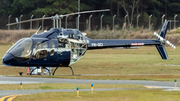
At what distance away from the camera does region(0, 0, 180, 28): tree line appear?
87.1m

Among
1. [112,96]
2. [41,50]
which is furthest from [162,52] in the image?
[112,96]

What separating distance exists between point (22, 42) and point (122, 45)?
8.57 metres

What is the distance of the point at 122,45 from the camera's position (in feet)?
98.9

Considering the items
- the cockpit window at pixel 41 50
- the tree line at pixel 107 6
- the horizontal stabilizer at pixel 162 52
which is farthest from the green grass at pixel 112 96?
the tree line at pixel 107 6

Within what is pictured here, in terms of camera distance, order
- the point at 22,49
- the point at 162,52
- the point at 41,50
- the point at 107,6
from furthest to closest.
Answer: the point at 107,6, the point at 162,52, the point at 41,50, the point at 22,49

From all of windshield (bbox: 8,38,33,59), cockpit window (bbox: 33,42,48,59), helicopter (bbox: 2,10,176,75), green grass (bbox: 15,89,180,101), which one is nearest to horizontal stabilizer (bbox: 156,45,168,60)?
helicopter (bbox: 2,10,176,75)

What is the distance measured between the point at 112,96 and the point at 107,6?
82.4 metres

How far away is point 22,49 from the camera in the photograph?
25.2m

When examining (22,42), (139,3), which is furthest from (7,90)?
(139,3)

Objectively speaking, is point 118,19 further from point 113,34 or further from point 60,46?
point 60,46

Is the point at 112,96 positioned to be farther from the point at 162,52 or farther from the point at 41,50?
the point at 162,52

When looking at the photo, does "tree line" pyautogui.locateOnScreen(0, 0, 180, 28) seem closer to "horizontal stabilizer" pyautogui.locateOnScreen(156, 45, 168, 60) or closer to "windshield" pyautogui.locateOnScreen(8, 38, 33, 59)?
"horizontal stabilizer" pyautogui.locateOnScreen(156, 45, 168, 60)

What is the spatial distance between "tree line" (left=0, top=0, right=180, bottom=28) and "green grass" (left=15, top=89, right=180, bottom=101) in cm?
6748

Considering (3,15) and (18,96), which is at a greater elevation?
(3,15)
